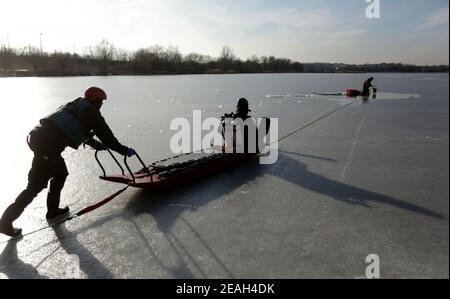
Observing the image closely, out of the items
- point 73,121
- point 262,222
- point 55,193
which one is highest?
point 73,121

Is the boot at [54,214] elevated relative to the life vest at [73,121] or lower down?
lower down

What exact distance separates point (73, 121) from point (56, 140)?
266mm

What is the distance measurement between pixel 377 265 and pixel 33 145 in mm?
3520

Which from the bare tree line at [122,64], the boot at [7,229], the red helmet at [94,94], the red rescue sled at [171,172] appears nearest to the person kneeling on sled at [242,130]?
the red rescue sled at [171,172]

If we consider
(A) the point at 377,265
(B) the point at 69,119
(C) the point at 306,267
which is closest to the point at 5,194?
(B) the point at 69,119

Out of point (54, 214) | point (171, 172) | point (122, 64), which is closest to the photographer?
point (54, 214)

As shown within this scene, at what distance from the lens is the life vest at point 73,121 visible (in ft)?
13.7

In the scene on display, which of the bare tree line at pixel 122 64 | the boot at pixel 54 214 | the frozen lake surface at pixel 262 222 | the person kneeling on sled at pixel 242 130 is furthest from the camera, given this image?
the bare tree line at pixel 122 64

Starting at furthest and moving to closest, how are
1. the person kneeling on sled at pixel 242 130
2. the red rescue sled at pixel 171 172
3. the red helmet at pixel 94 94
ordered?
the person kneeling on sled at pixel 242 130 < the red rescue sled at pixel 171 172 < the red helmet at pixel 94 94

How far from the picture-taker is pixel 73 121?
423cm

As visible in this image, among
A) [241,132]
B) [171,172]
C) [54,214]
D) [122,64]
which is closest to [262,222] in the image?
[171,172]

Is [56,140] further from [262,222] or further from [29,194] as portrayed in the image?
[262,222]

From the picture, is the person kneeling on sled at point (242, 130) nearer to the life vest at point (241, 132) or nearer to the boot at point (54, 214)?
the life vest at point (241, 132)
